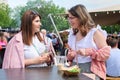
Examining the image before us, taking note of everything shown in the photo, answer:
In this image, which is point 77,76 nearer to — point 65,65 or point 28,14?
point 65,65

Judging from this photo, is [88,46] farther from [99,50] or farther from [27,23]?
[27,23]

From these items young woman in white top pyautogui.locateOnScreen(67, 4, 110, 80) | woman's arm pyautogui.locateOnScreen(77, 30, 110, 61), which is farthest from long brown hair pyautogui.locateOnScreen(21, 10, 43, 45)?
woman's arm pyautogui.locateOnScreen(77, 30, 110, 61)

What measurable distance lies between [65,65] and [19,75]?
0.54 m

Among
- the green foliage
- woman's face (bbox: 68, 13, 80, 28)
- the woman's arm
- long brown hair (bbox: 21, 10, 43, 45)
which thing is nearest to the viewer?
the woman's arm

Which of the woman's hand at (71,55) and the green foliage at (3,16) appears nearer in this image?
the woman's hand at (71,55)

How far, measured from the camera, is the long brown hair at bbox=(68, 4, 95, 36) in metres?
3.86

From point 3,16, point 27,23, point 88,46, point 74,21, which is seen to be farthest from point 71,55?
point 3,16

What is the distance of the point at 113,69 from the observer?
685 cm

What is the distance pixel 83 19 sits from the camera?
12.7 ft

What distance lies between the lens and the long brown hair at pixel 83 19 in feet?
12.7

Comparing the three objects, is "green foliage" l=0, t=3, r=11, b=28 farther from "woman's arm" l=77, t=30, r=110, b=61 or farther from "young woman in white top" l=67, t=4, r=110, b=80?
"woman's arm" l=77, t=30, r=110, b=61

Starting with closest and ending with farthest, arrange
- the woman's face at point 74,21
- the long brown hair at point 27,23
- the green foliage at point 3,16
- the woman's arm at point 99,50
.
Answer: the woman's arm at point 99,50 → the woman's face at point 74,21 → the long brown hair at point 27,23 → the green foliage at point 3,16

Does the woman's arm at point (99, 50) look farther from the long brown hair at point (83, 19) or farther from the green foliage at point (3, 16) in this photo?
the green foliage at point (3, 16)

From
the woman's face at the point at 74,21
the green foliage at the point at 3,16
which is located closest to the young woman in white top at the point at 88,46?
the woman's face at the point at 74,21
